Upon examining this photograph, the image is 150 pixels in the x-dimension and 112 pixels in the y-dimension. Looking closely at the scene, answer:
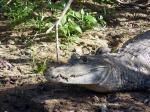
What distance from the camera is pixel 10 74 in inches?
206

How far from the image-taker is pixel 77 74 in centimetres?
443

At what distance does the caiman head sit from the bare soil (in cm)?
20

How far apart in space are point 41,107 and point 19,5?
2.36 metres

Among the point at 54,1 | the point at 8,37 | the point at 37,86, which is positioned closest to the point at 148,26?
the point at 54,1

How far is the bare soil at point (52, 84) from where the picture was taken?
4.48 meters

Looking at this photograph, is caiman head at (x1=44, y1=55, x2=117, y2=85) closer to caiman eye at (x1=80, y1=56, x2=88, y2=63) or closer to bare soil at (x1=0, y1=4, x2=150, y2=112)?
caiman eye at (x1=80, y1=56, x2=88, y2=63)

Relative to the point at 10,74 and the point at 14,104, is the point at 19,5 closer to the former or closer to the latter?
the point at 10,74

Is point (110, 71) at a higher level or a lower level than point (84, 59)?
lower

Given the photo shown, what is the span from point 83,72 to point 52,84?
57 centimetres

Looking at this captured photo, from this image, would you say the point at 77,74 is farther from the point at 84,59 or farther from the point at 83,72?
the point at 84,59

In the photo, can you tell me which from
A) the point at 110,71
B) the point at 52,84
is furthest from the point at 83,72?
the point at 52,84

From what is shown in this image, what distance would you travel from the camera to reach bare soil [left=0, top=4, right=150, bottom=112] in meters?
4.48

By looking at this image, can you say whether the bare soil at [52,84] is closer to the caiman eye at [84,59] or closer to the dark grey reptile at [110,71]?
the dark grey reptile at [110,71]

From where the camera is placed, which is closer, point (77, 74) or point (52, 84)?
point (77, 74)
